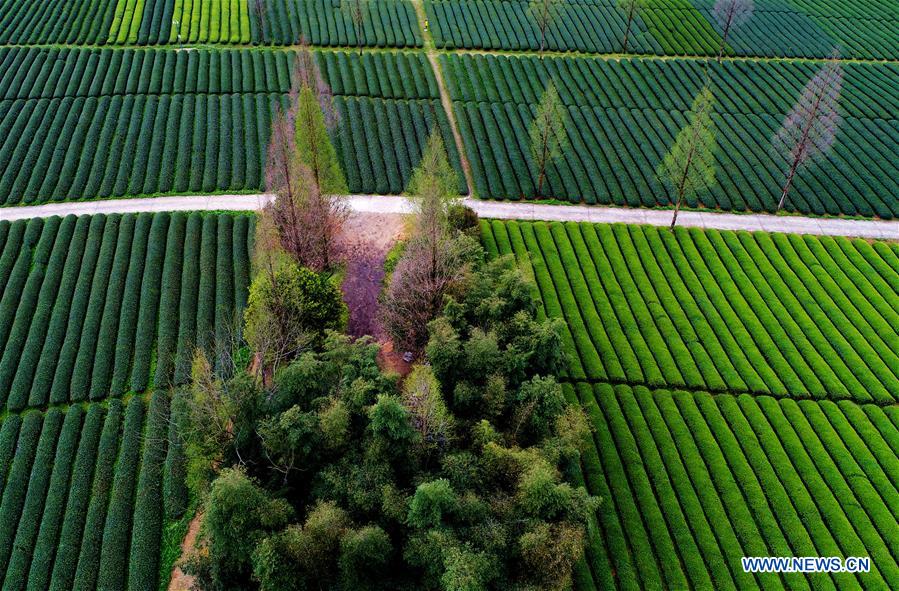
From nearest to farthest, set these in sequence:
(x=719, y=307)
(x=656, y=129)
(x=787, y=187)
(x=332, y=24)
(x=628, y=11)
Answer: (x=719, y=307) < (x=787, y=187) < (x=656, y=129) < (x=332, y=24) < (x=628, y=11)

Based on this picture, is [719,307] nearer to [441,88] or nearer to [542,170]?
[542,170]

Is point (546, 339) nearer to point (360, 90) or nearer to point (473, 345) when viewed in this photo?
point (473, 345)

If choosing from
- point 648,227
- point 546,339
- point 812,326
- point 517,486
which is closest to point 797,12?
point 648,227

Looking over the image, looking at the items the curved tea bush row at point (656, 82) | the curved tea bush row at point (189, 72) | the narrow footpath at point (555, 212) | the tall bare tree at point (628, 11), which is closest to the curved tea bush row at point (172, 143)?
the narrow footpath at point (555, 212)

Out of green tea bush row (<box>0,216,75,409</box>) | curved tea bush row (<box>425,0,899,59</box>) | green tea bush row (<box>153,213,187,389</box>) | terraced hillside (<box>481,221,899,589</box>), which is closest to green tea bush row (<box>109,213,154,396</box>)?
green tea bush row (<box>153,213,187,389</box>)

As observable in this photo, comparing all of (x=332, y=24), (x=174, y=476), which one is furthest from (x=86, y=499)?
(x=332, y=24)

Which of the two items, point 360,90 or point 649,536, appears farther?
point 360,90
